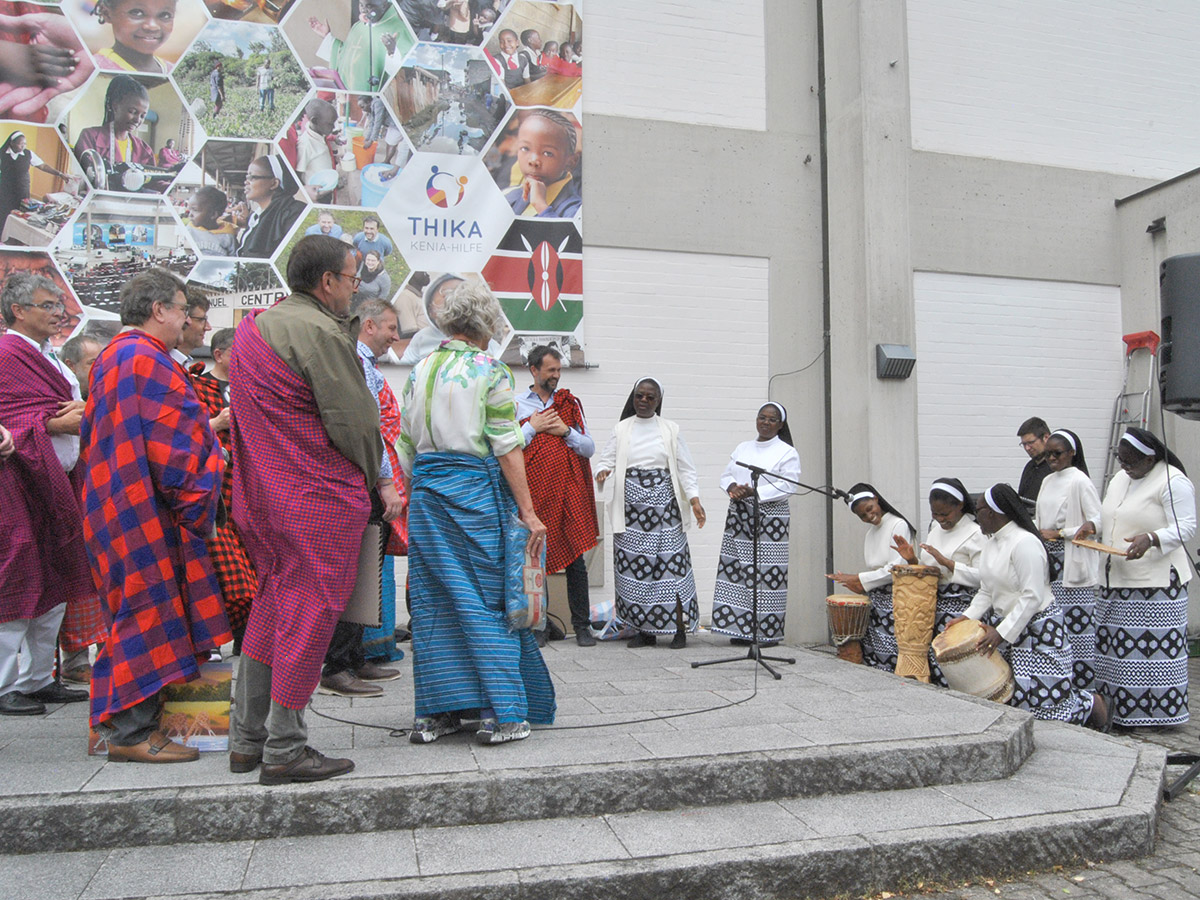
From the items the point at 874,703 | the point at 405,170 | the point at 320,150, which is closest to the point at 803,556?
the point at 874,703

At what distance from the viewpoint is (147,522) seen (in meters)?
3.81

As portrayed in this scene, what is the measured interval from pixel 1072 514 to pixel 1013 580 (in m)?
1.31

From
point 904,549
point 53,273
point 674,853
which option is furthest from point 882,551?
point 53,273

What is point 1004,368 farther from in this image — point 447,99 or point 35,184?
point 35,184

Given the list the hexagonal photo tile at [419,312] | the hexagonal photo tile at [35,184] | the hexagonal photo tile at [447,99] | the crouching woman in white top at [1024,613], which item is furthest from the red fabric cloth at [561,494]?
the hexagonal photo tile at [35,184]

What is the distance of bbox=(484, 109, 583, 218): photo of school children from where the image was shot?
8.84 meters

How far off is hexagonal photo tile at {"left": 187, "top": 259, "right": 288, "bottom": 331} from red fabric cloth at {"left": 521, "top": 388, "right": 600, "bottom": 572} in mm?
2449

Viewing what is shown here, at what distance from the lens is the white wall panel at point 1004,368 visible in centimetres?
1009

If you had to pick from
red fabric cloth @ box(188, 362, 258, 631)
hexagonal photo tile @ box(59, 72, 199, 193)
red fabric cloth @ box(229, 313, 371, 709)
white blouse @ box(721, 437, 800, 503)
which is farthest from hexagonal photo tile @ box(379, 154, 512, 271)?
red fabric cloth @ box(229, 313, 371, 709)

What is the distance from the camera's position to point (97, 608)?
5.30 m

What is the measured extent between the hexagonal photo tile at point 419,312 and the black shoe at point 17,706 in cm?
419

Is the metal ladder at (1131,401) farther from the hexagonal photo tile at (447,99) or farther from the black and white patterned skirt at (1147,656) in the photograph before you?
the hexagonal photo tile at (447,99)

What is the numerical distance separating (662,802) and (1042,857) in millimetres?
1505

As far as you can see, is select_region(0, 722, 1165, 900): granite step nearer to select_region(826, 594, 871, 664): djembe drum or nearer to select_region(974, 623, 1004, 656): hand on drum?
select_region(974, 623, 1004, 656): hand on drum
